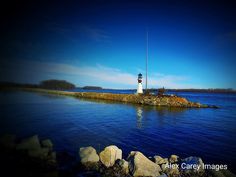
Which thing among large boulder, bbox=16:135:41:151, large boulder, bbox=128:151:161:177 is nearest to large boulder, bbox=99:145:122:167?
large boulder, bbox=128:151:161:177

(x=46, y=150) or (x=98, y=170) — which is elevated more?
(x=46, y=150)

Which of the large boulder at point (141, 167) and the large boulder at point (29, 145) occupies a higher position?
the large boulder at point (29, 145)

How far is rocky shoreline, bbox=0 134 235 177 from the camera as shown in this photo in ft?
21.5

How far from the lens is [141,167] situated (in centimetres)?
679

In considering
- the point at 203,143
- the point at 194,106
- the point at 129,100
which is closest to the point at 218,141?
the point at 203,143

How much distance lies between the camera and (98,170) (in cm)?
695

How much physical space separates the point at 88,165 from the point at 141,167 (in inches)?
88.7

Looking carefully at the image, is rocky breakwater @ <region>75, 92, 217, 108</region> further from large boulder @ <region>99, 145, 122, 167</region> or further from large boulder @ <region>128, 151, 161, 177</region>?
large boulder @ <region>128, 151, 161, 177</region>

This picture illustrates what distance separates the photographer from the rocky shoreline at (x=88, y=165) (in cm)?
655

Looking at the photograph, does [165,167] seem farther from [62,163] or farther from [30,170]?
[30,170]

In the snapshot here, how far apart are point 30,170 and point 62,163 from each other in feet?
4.51

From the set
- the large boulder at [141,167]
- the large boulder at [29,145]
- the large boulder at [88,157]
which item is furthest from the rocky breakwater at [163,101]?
the large boulder at [29,145]

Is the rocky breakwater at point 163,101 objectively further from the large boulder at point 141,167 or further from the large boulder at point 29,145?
the large boulder at point 29,145

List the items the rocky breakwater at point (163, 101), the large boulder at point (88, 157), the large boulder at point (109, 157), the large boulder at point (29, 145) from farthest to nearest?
the rocky breakwater at point (163, 101) → the large boulder at point (29, 145) → the large boulder at point (88, 157) → the large boulder at point (109, 157)
